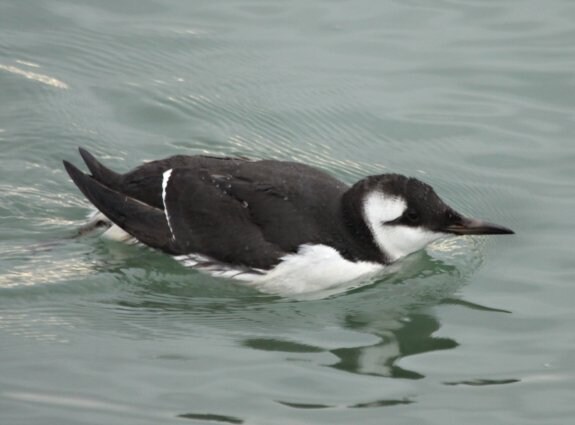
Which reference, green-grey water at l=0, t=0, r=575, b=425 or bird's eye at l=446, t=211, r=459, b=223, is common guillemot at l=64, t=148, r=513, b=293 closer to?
bird's eye at l=446, t=211, r=459, b=223

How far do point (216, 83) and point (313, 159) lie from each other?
4.26ft

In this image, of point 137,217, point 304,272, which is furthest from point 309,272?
Answer: point 137,217

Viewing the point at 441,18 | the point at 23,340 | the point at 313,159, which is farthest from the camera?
the point at 441,18

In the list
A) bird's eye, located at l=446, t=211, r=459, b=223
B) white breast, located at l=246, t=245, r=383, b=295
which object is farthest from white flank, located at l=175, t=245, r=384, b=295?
bird's eye, located at l=446, t=211, r=459, b=223

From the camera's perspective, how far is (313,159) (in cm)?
→ 1037

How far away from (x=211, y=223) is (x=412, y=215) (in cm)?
129

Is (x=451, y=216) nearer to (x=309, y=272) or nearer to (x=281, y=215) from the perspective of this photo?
(x=309, y=272)

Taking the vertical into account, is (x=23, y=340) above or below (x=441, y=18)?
below

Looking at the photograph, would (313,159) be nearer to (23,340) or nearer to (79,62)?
(79,62)

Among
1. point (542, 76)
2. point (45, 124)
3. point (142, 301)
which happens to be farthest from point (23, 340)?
point (542, 76)

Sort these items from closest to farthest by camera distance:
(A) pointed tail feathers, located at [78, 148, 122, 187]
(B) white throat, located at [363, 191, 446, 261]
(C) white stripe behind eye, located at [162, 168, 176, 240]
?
(B) white throat, located at [363, 191, 446, 261]
(C) white stripe behind eye, located at [162, 168, 176, 240]
(A) pointed tail feathers, located at [78, 148, 122, 187]

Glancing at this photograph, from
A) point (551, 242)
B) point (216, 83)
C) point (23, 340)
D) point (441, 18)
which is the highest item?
point (441, 18)

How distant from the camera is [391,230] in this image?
8.56 meters

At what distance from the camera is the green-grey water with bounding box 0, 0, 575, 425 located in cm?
718
